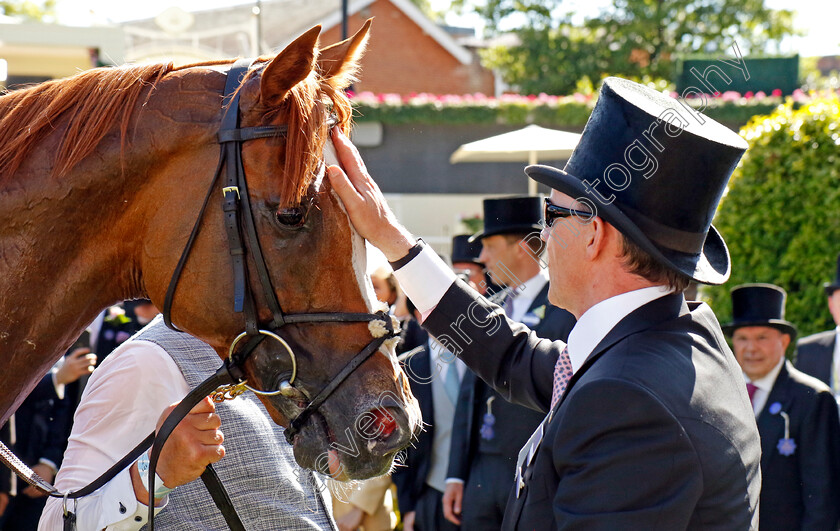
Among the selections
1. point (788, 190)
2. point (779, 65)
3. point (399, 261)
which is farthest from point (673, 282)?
point (779, 65)

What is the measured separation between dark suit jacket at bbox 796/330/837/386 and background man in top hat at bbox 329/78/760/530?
3545 mm

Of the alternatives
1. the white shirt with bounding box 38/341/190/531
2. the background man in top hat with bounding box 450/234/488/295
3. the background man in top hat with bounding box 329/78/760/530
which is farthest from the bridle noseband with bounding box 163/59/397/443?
the background man in top hat with bounding box 450/234/488/295

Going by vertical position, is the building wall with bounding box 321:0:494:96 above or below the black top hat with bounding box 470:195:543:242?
below

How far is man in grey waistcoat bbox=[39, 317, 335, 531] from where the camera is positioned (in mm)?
2236

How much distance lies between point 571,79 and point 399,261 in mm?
29005

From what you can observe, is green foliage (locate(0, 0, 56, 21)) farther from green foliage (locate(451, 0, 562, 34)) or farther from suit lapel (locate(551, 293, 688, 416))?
suit lapel (locate(551, 293, 688, 416))

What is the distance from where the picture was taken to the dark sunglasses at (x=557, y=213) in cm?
195

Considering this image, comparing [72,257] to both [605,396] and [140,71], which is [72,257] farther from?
[605,396]

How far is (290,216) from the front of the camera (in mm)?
1880

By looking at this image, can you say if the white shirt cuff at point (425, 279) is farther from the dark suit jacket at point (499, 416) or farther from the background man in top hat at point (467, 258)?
the background man in top hat at point (467, 258)

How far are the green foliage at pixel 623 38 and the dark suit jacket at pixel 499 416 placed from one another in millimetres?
26433

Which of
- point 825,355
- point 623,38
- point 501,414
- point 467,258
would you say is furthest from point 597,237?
point 623,38

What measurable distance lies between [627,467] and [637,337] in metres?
0.35

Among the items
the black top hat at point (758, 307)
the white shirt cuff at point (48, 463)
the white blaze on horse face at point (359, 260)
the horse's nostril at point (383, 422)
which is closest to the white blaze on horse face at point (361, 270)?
the white blaze on horse face at point (359, 260)
